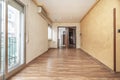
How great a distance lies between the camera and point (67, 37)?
12766 mm

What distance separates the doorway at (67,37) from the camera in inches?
501

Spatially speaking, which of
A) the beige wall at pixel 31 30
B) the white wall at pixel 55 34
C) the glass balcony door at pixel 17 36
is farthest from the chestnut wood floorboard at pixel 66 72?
the white wall at pixel 55 34

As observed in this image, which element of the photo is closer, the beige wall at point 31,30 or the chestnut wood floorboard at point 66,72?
the chestnut wood floorboard at point 66,72

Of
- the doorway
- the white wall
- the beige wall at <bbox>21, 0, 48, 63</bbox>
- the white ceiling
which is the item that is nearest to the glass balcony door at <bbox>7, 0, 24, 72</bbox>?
the beige wall at <bbox>21, 0, 48, 63</bbox>

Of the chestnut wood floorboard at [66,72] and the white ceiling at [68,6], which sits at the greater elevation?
the white ceiling at [68,6]

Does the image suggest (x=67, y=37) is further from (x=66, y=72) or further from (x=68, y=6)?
(x=66, y=72)

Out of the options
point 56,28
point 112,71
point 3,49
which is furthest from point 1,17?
point 56,28

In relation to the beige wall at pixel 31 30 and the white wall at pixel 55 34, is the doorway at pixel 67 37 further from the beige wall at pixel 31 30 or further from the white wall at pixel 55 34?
the beige wall at pixel 31 30

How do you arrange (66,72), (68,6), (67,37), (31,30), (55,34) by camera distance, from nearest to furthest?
(66,72) → (31,30) → (68,6) → (55,34) → (67,37)


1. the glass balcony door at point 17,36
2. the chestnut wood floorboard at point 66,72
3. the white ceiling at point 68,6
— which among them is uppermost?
the white ceiling at point 68,6

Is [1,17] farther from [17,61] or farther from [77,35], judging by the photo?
[77,35]

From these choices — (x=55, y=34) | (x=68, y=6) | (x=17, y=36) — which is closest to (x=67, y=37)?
(x=55, y=34)

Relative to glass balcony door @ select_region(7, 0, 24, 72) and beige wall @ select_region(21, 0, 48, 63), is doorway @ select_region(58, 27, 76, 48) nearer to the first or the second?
beige wall @ select_region(21, 0, 48, 63)

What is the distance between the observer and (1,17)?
3.07 meters
